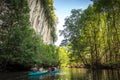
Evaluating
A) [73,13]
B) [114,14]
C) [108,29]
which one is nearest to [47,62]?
[73,13]

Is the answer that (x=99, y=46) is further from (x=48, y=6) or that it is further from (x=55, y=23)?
(x=55, y=23)

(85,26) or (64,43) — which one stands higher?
(85,26)

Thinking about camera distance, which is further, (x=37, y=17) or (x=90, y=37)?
(x=37, y=17)

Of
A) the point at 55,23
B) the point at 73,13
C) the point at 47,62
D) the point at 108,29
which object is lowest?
the point at 47,62

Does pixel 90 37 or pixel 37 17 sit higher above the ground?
pixel 37 17

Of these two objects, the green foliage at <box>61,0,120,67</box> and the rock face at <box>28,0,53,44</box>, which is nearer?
the green foliage at <box>61,0,120,67</box>

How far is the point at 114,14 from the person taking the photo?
3741 cm

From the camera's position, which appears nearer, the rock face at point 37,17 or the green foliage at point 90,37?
the green foliage at point 90,37

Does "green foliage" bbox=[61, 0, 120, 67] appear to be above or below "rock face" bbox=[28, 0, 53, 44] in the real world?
below

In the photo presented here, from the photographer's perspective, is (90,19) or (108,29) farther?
(90,19)

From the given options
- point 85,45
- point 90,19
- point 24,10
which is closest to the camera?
point 24,10

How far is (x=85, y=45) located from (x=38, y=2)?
98.8 feet

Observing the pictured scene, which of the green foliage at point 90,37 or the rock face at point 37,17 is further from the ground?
the rock face at point 37,17

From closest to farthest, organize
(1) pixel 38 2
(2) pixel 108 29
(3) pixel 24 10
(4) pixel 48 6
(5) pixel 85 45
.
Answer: (3) pixel 24 10, (2) pixel 108 29, (5) pixel 85 45, (1) pixel 38 2, (4) pixel 48 6
